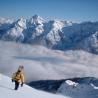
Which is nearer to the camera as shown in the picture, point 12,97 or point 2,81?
point 12,97

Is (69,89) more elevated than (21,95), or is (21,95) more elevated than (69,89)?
(21,95)

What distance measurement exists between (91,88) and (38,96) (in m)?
88.2

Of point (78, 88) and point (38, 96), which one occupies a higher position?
point (38, 96)

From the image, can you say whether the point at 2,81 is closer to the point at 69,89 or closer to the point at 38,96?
the point at 38,96

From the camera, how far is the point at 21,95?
2062cm

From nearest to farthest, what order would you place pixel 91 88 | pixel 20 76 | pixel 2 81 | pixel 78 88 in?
1. pixel 20 76
2. pixel 2 81
3. pixel 91 88
4. pixel 78 88

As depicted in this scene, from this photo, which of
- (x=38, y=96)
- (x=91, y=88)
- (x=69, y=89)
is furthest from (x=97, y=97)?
(x=69, y=89)

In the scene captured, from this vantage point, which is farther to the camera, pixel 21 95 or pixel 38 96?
pixel 38 96

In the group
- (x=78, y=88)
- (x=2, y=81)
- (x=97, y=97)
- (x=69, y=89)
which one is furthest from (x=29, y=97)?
(x=69, y=89)

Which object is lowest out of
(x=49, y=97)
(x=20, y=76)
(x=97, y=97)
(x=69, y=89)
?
(x=69, y=89)

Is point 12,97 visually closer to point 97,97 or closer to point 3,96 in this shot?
point 3,96

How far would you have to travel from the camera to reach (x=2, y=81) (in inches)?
1008

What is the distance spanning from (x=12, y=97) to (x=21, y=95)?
1390mm

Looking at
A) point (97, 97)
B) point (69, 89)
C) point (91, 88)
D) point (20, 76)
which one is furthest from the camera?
point (69, 89)
